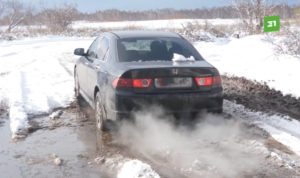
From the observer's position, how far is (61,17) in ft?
112

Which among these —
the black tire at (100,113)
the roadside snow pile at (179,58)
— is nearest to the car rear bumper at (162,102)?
the black tire at (100,113)

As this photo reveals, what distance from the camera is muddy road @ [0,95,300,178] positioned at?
462 centimetres

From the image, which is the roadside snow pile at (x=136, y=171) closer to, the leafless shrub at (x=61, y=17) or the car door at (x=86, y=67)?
the car door at (x=86, y=67)

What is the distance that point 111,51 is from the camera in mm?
6156

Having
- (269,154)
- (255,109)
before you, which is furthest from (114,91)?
(255,109)

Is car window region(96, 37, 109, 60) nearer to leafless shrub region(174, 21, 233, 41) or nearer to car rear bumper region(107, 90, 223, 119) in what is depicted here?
car rear bumper region(107, 90, 223, 119)

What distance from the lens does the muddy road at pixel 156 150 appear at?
4.62 meters

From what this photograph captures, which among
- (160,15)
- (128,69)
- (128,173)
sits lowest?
(128,173)

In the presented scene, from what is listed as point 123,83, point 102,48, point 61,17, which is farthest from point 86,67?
point 61,17

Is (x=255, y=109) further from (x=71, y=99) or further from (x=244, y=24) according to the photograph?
(x=244, y=24)

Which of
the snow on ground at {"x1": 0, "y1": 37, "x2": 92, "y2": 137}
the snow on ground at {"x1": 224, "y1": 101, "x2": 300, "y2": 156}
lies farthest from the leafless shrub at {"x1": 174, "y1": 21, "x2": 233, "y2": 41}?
the snow on ground at {"x1": 224, "y1": 101, "x2": 300, "y2": 156}

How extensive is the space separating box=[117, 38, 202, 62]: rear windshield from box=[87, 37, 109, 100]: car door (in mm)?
393

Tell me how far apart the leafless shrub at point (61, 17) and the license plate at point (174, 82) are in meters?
29.9

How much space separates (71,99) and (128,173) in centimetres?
470
